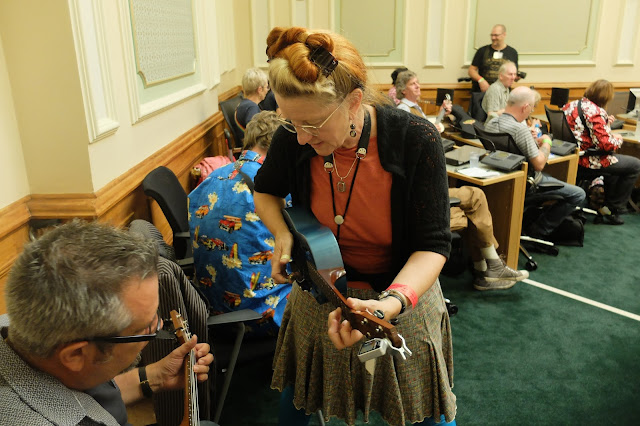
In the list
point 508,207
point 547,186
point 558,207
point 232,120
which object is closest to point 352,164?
point 508,207

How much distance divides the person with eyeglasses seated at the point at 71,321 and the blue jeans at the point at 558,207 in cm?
353

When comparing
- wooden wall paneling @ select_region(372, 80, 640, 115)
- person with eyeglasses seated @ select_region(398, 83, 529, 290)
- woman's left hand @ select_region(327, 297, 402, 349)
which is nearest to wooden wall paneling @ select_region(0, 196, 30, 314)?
woman's left hand @ select_region(327, 297, 402, 349)

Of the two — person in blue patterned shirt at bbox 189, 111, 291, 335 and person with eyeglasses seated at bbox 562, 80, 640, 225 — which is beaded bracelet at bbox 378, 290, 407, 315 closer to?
person in blue patterned shirt at bbox 189, 111, 291, 335

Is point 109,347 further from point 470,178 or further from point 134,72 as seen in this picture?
point 470,178

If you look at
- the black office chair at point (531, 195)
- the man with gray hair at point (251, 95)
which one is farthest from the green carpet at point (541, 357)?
the man with gray hair at point (251, 95)

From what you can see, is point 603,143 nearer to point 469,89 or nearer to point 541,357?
point 541,357

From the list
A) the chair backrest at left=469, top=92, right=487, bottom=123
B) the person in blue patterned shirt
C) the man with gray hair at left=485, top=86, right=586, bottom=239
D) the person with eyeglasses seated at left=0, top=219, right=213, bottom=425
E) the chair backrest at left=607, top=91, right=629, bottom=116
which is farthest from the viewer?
the chair backrest at left=469, top=92, right=487, bottom=123

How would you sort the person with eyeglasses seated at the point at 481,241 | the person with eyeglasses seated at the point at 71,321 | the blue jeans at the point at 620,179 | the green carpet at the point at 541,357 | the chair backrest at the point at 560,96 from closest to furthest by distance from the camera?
the person with eyeglasses seated at the point at 71,321
the green carpet at the point at 541,357
the person with eyeglasses seated at the point at 481,241
the blue jeans at the point at 620,179
the chair backrest at the point at 560,96

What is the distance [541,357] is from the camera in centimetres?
274

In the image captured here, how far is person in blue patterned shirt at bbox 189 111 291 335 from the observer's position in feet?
6.63

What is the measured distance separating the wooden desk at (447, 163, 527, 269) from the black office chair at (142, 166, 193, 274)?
1762 millimetres

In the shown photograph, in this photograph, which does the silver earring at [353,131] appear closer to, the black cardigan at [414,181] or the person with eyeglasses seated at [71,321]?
the black cardigan at [414,181]

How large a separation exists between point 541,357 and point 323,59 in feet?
7.36

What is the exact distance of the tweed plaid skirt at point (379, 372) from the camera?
4.53 feet
